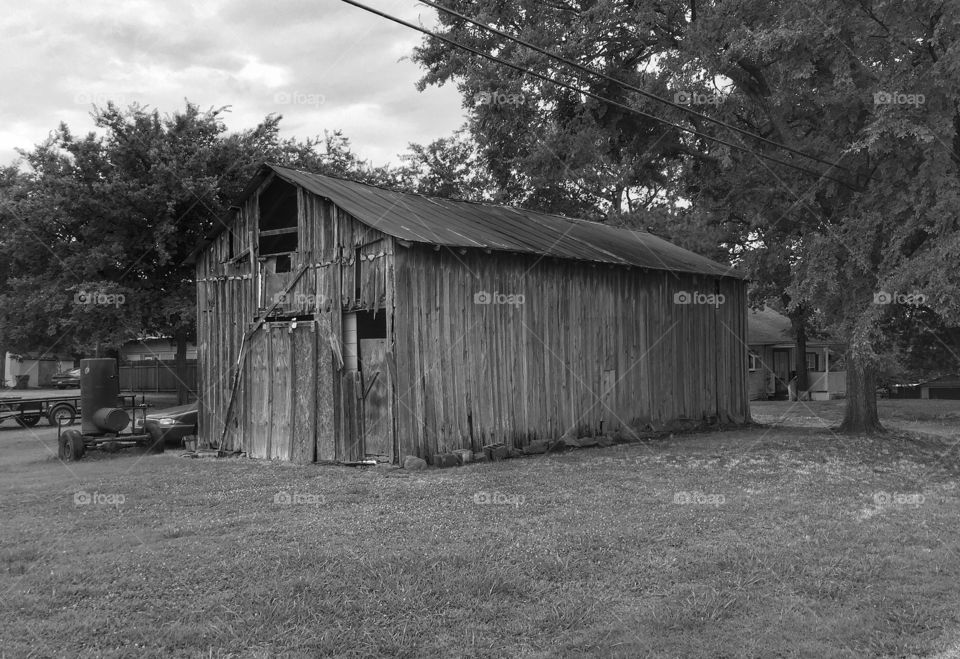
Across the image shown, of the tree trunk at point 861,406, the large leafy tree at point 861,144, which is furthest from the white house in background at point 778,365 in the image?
the large leafy tree at point 861,144

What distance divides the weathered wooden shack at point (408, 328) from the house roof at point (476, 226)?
0.25 feet

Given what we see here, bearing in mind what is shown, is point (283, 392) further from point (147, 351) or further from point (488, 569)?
point (147, 351)

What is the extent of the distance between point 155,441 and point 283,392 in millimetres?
4062

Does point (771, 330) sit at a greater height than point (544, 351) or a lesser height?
greater

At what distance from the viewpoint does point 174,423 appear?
19219 mm

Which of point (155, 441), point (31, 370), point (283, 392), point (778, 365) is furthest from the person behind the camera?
point (31, 370)

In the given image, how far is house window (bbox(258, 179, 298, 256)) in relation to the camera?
55.7ft

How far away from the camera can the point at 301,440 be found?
15812 mm

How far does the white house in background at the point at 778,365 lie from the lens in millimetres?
39750

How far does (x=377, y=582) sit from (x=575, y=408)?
11488 millimetres

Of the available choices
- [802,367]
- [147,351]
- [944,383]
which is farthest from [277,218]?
[944,383]

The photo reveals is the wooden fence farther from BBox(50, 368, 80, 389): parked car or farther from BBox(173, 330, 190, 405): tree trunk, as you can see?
BBox(173, 330, 190, 405): tree trunk

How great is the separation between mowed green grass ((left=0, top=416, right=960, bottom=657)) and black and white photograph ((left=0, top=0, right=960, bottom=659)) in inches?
1.9

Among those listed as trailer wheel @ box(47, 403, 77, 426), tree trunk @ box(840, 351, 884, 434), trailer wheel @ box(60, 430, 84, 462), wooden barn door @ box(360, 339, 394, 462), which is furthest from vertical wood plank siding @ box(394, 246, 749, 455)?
trailer wheel @ box(47, 403, 77, 426)
